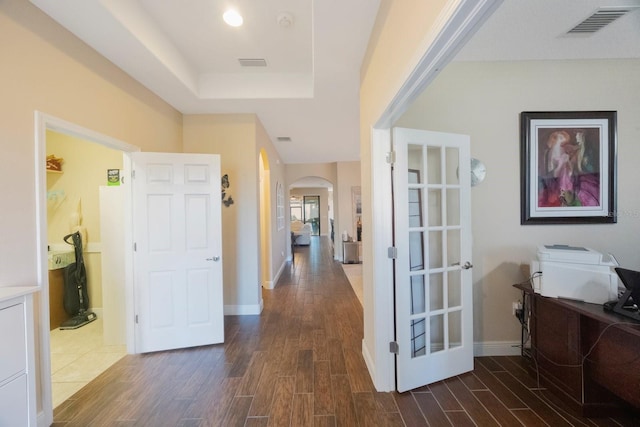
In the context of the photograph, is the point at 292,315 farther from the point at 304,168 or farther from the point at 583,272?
the point at 304,168

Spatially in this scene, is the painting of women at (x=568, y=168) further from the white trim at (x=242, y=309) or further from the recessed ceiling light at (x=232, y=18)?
the white trim at (x=242, y=309)

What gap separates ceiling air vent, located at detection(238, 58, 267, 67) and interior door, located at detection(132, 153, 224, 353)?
108 cm

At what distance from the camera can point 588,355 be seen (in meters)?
1.76

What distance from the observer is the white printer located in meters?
1.74

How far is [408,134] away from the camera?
2049 mm

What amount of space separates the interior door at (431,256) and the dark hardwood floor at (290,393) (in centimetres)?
22

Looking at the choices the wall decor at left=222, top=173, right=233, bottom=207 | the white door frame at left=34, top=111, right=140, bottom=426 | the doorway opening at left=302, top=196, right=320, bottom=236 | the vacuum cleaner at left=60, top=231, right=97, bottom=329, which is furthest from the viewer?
the doorway opening at left=302, top=196, right=320, bottom=236

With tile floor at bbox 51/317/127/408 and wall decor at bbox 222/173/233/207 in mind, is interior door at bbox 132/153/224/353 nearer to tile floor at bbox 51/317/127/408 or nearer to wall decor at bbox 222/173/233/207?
tile floor at bbox 51/317/127/408

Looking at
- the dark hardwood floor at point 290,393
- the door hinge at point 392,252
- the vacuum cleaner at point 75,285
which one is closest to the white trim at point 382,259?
the door hinge at point 392,252

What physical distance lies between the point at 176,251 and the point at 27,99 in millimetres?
1605

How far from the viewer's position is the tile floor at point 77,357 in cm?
219

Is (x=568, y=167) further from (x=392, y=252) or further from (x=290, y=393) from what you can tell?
(x=290, y=393)

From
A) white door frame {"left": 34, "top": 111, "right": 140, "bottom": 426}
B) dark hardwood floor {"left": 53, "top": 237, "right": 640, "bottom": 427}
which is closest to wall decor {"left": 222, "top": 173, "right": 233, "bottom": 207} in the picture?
dark hardwood floor {"left": 53, "top": 237, "right": 640, "bottom": 427}

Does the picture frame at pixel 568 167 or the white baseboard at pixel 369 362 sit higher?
the picture frame at pixel 568 167
